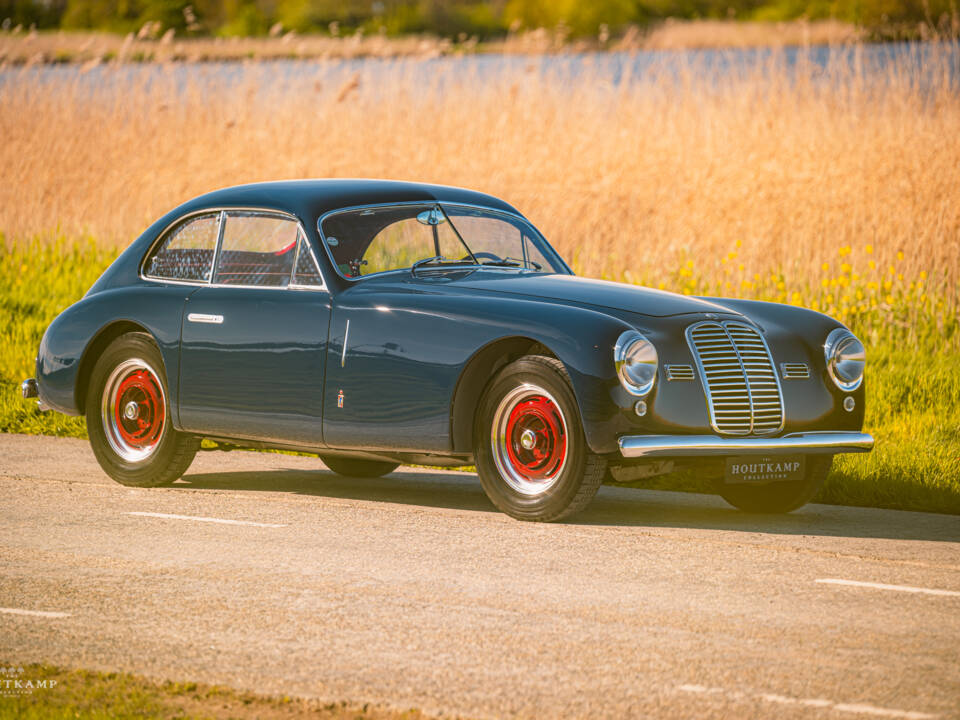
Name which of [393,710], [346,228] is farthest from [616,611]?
[346,228]

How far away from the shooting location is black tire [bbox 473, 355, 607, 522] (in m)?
7.07

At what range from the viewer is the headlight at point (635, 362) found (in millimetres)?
6973

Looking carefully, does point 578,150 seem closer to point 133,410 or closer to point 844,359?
point 133,410

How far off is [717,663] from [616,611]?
78cm

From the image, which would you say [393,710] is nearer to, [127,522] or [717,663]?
[717,663]

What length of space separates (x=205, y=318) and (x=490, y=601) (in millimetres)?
3287

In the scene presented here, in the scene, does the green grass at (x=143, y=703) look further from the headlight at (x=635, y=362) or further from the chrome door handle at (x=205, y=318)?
the chrome door handle at (x=205, y=318)

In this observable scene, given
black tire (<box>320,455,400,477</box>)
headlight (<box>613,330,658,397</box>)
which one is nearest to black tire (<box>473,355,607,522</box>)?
headlight (<box>613,330,658,397</box>)

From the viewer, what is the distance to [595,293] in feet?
24.8

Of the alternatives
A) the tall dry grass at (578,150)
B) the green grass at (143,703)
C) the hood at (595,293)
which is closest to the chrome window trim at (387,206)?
the hood at (595,293)

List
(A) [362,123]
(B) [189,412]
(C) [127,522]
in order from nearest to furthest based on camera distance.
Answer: (C) [127,522] → (B) [189,412] → (A) [362,123]

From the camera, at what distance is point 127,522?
740 cm

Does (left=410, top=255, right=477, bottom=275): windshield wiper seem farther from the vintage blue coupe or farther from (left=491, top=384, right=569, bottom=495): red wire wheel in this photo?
(left=491, top=384, right=569, bottom=495): red wire wheel

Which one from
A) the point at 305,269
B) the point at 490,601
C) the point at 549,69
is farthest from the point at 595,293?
the point at 549,69
